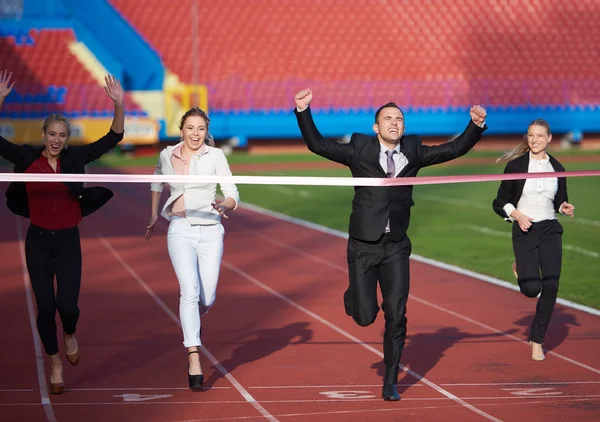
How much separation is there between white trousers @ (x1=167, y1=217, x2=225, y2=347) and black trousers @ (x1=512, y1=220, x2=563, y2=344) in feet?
8.22

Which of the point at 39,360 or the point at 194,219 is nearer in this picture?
the point at 194,219

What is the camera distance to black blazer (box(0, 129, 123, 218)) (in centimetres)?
741

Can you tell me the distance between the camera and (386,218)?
23.8 ft

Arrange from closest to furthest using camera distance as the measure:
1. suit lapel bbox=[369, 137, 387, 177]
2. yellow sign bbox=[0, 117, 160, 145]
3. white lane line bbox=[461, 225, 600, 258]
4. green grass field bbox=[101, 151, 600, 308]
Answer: suit lapel bbox=[369, 137, 387, 177] → green grass field bbox=[101, 151, 600, 308] → white lane line bbox=[461, 225, 600, 258] → yellow sign bbox=[0, 117, 160, 145]

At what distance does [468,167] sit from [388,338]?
26307 mm

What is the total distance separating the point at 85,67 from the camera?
38594 mm

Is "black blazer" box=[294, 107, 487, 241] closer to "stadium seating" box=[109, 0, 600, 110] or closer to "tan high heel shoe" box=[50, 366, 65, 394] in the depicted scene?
"tan high heel shoe" box=[50, 366, 65, 394]

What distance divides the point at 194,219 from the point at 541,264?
2.88 meters

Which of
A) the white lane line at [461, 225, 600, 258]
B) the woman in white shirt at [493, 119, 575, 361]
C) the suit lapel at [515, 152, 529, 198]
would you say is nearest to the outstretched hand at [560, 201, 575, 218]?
the woman in white shirt at [493, 119, 575, 361]

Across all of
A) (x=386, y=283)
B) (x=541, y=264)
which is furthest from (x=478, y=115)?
(x=541, y=264)

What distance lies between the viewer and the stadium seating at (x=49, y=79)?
123 feet

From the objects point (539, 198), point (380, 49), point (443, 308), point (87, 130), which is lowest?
point (443, 308)

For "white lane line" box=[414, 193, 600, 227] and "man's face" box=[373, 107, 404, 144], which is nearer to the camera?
"man's face" box=[373, 107, 404, 144]

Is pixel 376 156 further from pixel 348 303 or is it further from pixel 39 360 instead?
pixel 39 360
